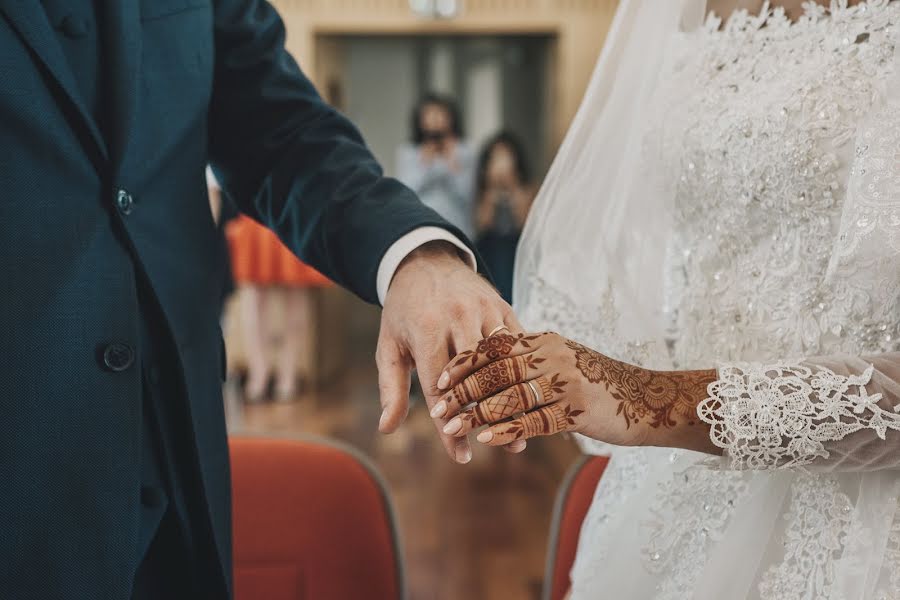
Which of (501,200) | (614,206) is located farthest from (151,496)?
(501,200)

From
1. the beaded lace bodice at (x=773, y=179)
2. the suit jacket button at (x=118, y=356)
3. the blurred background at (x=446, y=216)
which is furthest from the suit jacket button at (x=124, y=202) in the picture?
the blurred background at (x=446, y=216)

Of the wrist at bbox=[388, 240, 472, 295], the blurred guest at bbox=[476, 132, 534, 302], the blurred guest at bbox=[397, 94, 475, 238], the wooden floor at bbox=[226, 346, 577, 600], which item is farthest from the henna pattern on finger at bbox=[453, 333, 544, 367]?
the blurred guest at bbox=[397, 94, 475, 238]

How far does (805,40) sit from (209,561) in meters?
1.03

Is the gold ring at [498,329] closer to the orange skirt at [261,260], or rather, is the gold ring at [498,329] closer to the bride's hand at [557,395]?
the bride's hand at [557,395]

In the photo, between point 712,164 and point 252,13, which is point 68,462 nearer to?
point 252,13

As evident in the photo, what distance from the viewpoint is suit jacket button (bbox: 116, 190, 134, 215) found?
0.92 meters

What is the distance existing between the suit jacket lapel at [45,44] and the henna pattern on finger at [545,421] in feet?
1.70

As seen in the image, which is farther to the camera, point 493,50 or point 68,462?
point 493,50

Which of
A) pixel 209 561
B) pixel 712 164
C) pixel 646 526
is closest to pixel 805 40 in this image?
pixel 712 164

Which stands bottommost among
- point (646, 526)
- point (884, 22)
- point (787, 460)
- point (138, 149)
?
point (646, 526)

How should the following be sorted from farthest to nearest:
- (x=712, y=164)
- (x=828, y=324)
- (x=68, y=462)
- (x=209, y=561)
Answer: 1. (x=712, y=164)
2. (x=828, y=324)
3. (x=209, y=561)
4. (x=68, y=462)

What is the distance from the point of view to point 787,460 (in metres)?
1.04

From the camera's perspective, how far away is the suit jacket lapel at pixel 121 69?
0.93m

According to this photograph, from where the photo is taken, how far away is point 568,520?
4.99ft
